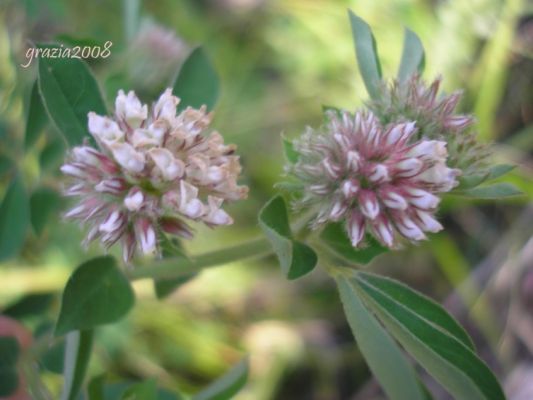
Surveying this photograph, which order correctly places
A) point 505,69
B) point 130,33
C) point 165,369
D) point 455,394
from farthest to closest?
point 505,69
point 165,369
point 130,33
point 455,394

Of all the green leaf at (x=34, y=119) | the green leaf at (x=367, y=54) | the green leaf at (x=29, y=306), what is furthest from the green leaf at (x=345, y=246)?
the green leaf at (x=29, y=306)

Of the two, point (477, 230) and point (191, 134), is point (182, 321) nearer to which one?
point (477, 230)

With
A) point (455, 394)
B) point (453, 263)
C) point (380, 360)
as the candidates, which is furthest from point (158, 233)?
point (453, 263)

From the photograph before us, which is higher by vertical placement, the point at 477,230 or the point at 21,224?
the point at 21,224

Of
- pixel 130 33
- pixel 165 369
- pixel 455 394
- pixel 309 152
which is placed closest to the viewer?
pixel 455 394

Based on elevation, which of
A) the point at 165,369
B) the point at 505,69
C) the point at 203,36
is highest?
the point at 505,69

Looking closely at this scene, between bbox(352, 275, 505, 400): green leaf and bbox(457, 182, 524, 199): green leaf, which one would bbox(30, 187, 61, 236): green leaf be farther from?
bbox(457, 182, 524, 199): green leaf

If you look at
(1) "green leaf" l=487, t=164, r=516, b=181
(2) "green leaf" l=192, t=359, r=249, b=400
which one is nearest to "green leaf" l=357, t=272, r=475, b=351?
(1) "green leaf" l=487, t=164, r=516, b=181
